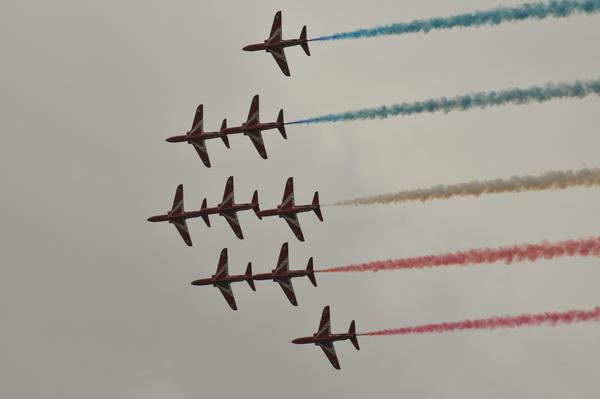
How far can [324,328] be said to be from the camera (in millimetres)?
101438

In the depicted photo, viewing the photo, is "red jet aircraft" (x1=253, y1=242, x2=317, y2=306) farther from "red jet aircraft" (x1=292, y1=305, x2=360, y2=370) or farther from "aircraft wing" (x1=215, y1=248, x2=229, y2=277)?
"aircraft wing" (x1=215, y1=248, x2=229, y2=277)

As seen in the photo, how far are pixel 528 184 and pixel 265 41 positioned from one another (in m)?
29.6

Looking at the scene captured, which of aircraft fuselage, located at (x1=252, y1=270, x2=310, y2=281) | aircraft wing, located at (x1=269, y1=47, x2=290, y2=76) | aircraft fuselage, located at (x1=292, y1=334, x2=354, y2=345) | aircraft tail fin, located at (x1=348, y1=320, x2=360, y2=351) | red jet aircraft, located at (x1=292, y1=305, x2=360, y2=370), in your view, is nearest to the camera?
aircraft tail fin, located at (x1=348, y1=320, x2=360, y2=351)

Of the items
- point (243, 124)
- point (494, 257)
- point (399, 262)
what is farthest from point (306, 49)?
point (494, 257)

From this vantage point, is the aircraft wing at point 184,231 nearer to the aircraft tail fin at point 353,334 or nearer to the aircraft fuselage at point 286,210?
the aircraft fuselage at point 286,210

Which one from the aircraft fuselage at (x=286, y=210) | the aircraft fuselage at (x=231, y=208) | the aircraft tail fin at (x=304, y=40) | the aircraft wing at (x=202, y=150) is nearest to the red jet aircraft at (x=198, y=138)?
the aircraft wing at (x=202, y=150)

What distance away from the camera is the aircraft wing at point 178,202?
111m

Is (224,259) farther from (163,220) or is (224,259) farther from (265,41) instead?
(265,41)

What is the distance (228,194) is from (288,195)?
6741mm

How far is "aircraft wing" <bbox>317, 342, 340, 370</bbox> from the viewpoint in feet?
332

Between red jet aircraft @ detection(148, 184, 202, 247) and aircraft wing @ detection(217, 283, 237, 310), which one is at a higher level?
red jet aircraft @ detection(148, 184, 202, 247)

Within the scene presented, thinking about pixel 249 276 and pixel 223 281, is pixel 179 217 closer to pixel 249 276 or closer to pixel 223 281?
pixel 223 281

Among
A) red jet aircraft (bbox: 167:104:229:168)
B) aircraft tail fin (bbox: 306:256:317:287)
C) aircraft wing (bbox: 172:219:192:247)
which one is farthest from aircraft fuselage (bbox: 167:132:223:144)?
aircraft tail fin (bbox: 306:256:317:287)

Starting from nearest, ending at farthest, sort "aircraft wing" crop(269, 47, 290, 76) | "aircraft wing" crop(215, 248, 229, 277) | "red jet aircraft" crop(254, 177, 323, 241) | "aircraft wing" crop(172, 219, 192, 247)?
"aircraft wing" crop(269, 47, 290, 76) < "red jet aircraft" crop(254, 177, 323, 241) < "aircraft wing" crop(215, 248, 229, 277) < "aircraft wing" crop(172, 219, 192, 247)
